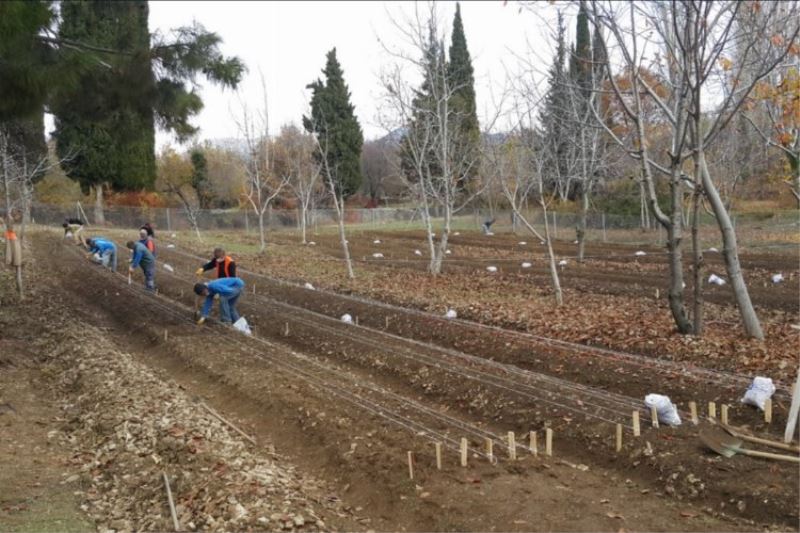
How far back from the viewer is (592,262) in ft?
78.2

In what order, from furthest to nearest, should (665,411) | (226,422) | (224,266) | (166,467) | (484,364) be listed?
(224,266) → (484,364) → (226,422) → (665,411) → (166,467)

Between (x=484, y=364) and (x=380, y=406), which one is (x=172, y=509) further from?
(x=484, y=364)

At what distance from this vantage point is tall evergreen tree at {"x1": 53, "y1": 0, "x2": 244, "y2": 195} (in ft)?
31.4

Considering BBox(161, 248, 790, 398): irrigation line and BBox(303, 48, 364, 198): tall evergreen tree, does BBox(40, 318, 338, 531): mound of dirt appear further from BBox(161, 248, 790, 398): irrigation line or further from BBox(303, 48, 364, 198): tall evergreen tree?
BBox(303, 48, 364, 198): tall evergreen tree

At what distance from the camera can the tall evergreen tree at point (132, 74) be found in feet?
31.4

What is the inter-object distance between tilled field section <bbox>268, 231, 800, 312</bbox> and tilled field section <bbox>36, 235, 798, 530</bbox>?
7.37 metres

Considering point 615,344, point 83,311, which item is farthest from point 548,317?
point 83,311

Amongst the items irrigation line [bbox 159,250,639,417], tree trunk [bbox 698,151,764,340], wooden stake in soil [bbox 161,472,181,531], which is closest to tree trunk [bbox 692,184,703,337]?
tree trunk [bbox 698,151,764,340]

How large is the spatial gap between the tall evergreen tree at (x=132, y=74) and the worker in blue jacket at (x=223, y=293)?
2.80 metres

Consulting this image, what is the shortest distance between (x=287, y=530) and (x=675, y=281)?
286 inches

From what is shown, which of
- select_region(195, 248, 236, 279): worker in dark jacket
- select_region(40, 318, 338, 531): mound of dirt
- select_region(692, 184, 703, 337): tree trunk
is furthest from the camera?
select_region(195, 248, 236, 279): worker in dark jacket

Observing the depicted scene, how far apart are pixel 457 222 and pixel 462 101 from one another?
26.3 m

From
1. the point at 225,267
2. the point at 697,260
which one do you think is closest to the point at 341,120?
the point at 225,267

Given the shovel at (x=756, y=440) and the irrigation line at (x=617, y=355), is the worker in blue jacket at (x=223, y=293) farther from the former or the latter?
the shovel at (x=756, y=440)
